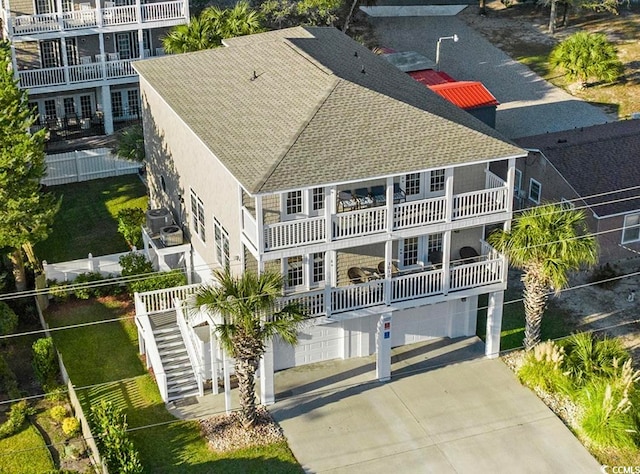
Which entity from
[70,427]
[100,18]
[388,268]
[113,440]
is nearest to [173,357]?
[70,427]

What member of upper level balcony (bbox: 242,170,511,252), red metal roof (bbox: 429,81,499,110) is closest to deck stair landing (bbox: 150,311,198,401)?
upper level balcony (bbox: 242,170,511,252)

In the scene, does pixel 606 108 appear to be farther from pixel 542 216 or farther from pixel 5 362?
pixel 5 362

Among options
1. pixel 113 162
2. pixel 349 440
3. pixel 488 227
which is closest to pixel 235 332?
pixel 349 440

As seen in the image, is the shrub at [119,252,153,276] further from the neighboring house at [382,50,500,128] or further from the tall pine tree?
the neighboring house at [382,50,500,128]

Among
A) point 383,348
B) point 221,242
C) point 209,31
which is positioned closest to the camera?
point 383,348

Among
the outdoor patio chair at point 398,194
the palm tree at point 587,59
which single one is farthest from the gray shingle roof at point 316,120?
the palm tree at point 587,59

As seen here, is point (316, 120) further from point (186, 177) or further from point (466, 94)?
point (466, 94)
